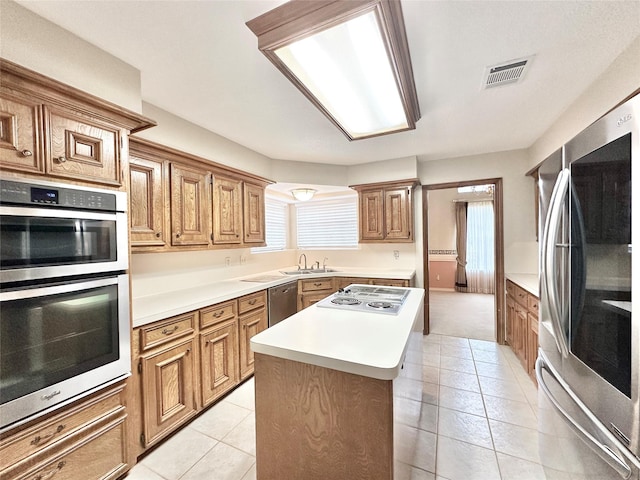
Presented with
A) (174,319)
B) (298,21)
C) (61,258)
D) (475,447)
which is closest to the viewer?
(298,21)

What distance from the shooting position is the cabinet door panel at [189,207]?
7.37ft

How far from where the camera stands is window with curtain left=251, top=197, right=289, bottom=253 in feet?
14.1

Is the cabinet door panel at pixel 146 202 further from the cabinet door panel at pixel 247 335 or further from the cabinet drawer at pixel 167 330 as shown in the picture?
the cabinet door panel at pixel 247 335

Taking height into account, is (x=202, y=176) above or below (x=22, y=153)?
above

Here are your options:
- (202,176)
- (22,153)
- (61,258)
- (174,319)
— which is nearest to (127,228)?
(61,258)

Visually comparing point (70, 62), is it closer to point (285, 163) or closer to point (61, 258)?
point (61, 258)

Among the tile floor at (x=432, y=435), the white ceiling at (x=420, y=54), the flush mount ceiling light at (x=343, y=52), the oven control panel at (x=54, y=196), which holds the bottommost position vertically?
the tile floor at (x=432, y=435)

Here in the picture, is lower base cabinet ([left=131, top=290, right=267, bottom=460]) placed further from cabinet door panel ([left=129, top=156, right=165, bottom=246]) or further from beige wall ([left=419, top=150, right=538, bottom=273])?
beige wall ([left=419, top=150, right=538, bottom=273])

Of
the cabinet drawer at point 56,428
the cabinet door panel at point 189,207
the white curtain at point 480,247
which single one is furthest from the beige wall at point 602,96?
the white curtain at point 480,247

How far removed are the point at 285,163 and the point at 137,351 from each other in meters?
2.77

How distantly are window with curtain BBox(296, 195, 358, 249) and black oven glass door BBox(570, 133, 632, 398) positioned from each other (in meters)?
3.32

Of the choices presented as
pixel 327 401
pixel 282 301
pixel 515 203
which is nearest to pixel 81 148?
pixel 327 401

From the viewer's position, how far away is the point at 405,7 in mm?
1248

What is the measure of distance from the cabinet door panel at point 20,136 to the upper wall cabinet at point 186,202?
2.33 feet
